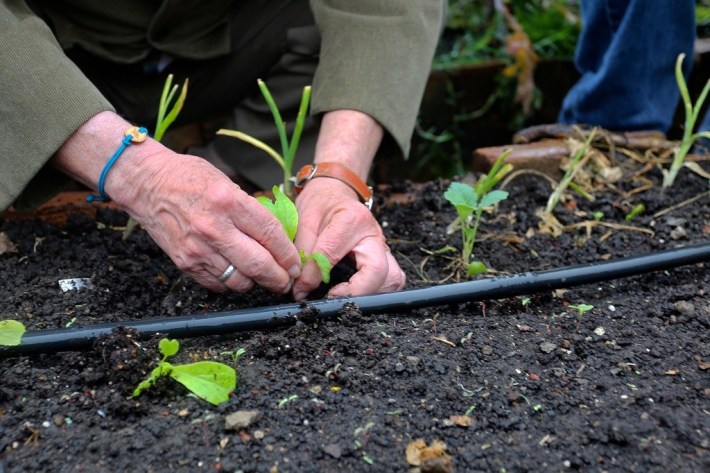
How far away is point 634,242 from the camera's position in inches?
70.2

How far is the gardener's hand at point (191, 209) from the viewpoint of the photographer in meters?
1.31

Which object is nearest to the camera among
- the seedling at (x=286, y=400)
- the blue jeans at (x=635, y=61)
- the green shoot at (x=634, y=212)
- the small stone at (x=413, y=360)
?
the seedling at (x=286, y=400)

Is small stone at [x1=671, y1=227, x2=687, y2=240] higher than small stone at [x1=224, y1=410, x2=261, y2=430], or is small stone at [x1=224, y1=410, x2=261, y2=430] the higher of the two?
small stone at [x1=224, y1=410, x2=261, y2=430]

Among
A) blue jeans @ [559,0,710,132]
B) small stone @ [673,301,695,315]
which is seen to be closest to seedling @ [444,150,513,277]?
small stone @ [673,301,695,315]

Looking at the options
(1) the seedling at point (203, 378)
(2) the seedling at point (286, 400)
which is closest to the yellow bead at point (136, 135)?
(1) the seedling at point (203, 378)

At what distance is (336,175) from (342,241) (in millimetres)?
224

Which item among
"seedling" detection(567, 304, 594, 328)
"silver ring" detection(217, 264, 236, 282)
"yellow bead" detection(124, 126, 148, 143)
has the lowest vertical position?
"seedling" detection(567, 304, 594, 328)

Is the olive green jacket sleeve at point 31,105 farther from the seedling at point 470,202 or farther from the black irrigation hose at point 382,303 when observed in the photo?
the seedling at point 470,202

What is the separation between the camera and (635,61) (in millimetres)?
2363

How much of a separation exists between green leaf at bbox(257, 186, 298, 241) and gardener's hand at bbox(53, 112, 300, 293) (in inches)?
2.5

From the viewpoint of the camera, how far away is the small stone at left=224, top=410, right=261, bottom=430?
3.52 feet

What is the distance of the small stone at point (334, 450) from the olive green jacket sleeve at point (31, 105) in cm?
78

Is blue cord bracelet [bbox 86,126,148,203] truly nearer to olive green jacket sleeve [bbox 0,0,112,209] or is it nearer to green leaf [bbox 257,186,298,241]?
olive green jacket sleeve [bbox 0,0,112,209]

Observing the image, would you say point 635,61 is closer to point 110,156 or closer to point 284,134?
point 284,134
